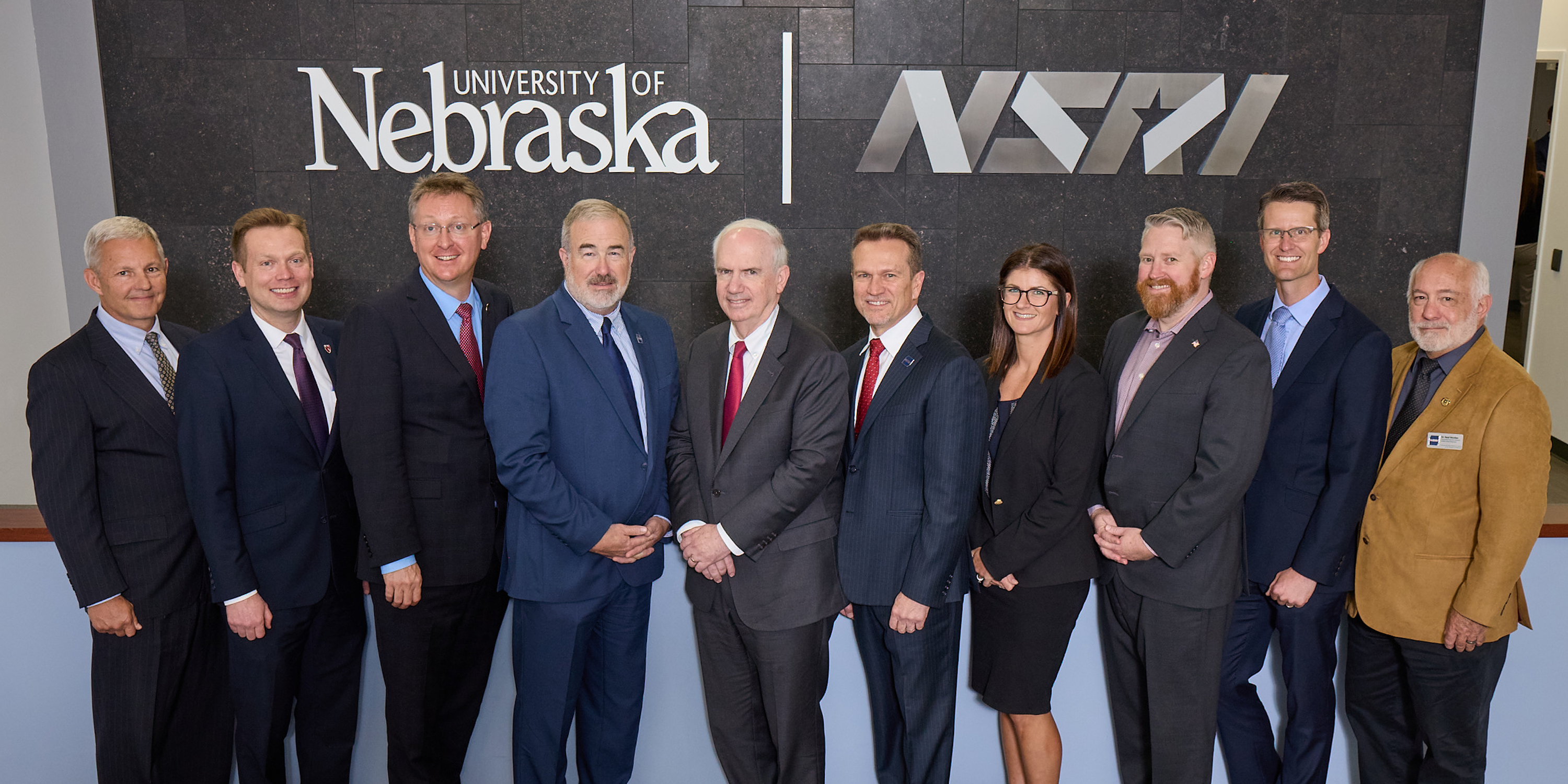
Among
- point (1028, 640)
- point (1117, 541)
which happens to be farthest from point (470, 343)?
point (1117, 541)

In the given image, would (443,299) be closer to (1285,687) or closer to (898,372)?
(898,372)

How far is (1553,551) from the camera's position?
2.80 metres

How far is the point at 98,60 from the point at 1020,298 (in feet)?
14.4

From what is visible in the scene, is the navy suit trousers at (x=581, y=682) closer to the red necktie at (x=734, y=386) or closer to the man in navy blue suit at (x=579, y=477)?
the man in navy blue suit at (x=579, y=477)

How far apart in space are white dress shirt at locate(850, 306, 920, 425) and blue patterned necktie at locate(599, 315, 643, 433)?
23.6 inches

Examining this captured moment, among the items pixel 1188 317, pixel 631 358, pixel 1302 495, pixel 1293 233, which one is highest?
pixel 1293 233

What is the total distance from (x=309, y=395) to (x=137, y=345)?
1.60 feet

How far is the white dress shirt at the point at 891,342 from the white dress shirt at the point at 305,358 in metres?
1.47

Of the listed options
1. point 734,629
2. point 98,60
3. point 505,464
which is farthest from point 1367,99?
point 98,60

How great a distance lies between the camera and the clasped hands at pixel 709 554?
2410mm

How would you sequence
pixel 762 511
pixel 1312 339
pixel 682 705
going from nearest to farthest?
pixel 762 511, pixel 1312 339, pixel 682 705

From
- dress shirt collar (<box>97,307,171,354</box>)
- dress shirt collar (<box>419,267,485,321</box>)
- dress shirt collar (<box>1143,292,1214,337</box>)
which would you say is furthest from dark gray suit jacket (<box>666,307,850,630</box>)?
dress shirt collar (<box>97,307,171,354</box>)

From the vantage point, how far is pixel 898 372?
95.7 inches

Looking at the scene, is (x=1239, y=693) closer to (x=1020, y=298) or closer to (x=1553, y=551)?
(x=1553, y=551)
